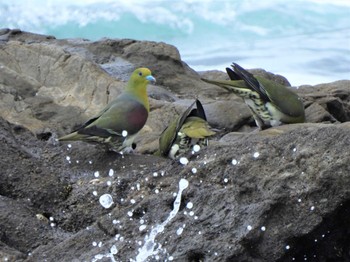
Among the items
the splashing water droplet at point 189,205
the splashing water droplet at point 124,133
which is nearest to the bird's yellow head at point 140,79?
the splashing water droplet at point 124,133

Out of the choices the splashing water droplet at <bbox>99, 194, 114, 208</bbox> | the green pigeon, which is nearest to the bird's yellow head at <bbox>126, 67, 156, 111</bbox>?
the green pigeon

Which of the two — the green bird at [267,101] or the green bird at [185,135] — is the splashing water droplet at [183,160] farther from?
the green bird at [267,101]

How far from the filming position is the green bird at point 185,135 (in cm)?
744

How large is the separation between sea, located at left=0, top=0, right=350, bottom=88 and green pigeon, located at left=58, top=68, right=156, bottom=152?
12750mm

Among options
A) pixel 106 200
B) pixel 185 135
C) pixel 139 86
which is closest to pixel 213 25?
pixel 139 86

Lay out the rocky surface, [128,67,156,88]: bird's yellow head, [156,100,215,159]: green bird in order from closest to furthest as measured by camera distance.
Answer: the rocky surface < [156,100,215,159]: green bird < [128,67,156,88]: bird's yellow head

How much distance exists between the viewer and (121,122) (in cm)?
791

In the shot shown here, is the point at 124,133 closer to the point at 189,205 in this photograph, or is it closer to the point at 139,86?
the point at 139,86

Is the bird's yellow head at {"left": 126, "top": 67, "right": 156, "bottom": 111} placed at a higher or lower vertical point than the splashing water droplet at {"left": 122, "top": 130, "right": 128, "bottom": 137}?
higher

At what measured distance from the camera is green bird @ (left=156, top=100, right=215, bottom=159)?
7.44 metres

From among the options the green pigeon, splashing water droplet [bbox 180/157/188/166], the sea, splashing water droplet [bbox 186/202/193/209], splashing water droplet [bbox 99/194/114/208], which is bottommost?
the sea

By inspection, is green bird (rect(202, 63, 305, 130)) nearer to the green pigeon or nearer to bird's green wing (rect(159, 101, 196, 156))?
the green pigeon

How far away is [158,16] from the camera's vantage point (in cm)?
2445

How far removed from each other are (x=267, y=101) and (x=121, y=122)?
168 centimetres
